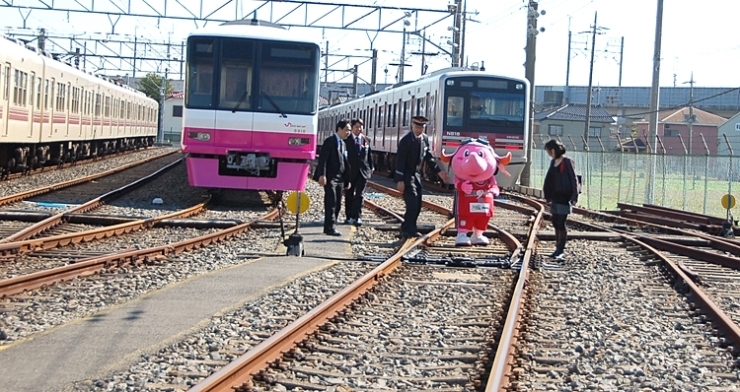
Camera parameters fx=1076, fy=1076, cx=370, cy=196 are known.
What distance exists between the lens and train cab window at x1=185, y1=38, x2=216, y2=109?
16641 millimetres

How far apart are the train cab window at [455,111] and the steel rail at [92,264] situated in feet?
41.5

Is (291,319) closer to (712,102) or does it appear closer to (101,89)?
(101,89)

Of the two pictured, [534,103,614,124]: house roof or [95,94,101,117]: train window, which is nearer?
[95,94,101,117]: train window

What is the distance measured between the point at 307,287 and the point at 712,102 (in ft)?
305

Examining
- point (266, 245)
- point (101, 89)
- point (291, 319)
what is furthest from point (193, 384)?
point (101, 89)

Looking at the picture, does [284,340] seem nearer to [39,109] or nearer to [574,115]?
[39,109]

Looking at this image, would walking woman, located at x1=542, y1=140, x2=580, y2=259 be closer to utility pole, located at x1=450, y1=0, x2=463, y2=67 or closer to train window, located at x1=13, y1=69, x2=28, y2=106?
train window, located at x1=13, y1=69, x2=28, y2=106

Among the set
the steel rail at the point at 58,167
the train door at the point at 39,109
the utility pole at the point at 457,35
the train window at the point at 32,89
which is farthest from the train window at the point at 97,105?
the utility pole at the point at 457,35

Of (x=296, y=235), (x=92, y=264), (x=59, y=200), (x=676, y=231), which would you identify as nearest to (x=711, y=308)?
(x=296, y=235)

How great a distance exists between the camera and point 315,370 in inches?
228

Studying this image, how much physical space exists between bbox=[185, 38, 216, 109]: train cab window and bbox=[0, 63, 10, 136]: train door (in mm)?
5240

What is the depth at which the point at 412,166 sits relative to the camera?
42.6 feet

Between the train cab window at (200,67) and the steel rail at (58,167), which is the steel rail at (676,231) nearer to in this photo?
the train cab window at (200,67)

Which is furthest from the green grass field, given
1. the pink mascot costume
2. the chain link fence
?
the pink mascot costume
